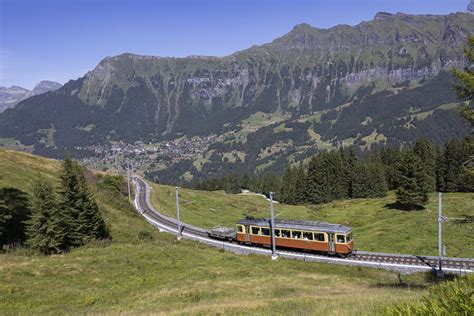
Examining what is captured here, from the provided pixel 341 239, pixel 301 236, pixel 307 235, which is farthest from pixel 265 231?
pixel 341 239

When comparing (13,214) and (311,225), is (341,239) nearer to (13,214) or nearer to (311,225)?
(311,225)

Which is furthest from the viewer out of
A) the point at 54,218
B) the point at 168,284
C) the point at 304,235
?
the point at 304,235

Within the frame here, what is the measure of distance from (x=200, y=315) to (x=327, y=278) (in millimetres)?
21008

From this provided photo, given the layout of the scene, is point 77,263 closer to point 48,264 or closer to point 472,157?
point 48,264

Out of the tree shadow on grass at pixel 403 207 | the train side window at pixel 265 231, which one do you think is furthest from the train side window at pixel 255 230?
the tree shadow on grass at pixel 403 207

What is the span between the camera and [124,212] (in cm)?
6244

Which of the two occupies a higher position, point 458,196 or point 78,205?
point 78,205

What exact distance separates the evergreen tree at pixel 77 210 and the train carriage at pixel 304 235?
23.1 meters

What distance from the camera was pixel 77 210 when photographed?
127ft

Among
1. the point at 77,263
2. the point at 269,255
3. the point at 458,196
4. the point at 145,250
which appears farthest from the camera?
the point at 458,196

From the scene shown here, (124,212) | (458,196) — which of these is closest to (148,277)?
(124,212)

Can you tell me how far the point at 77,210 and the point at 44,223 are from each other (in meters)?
4.27

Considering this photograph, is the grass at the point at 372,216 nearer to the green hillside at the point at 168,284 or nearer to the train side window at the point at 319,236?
the train side window at the point at 319,236

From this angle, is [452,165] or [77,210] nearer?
[77,210]
